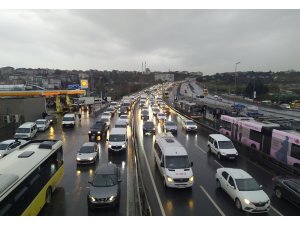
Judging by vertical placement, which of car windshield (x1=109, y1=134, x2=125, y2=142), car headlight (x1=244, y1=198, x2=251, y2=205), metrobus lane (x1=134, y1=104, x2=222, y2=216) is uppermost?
car windshield (x1=109, y1=134, x2=125, y2=142)

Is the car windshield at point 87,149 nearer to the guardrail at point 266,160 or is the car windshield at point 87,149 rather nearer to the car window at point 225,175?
the car window at point 225,175

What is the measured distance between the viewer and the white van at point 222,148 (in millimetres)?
21875

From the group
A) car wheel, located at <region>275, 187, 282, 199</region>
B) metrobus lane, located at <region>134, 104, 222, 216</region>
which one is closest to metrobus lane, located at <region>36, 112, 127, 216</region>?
metrobus lane, located at <region>134, 104, 222, 216</region>

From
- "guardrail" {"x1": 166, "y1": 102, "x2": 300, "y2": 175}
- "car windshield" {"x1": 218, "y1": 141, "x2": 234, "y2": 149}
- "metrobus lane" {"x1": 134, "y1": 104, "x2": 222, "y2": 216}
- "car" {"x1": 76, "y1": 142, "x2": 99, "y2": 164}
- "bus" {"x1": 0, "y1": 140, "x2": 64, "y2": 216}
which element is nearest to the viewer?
"bus" {"x1": 0, "y1": 140, "x2": 64, "y2": 216}

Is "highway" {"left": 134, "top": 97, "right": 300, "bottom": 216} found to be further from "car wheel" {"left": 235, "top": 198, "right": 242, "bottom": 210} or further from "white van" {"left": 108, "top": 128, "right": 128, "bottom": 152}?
"white van" {"left": 108, "top": 128, "right": 128, "bottom": 152}

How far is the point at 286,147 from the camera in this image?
66.8 ft

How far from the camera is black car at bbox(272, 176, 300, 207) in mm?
13824

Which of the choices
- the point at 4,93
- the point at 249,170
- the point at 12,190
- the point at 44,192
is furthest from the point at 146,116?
the point at 12,190

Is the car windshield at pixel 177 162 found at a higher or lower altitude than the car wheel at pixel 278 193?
higher

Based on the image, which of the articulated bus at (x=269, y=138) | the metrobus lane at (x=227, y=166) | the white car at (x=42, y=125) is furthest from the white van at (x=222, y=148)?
the white car at (x=42, y=125)

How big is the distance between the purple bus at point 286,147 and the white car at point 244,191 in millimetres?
6607

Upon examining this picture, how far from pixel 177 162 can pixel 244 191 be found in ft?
14.2

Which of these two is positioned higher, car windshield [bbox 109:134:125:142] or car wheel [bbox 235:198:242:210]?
car windshield [bbox 109:134:125:142]

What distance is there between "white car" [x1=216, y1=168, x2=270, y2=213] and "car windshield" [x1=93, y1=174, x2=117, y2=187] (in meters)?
6.30
